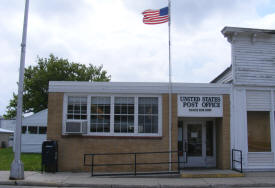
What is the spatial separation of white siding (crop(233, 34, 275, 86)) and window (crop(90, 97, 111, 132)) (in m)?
5.79

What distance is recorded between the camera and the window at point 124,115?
12.9 m

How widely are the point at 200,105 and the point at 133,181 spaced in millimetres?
4533

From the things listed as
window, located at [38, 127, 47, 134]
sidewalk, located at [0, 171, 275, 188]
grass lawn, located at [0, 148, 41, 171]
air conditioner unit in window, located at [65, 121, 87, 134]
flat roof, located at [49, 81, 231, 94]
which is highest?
flat roof, located at [49, 81, 231, 94]

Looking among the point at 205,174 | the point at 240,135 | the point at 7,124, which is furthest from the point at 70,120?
the point at 7,124

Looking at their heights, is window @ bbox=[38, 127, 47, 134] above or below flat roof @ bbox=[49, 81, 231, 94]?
below

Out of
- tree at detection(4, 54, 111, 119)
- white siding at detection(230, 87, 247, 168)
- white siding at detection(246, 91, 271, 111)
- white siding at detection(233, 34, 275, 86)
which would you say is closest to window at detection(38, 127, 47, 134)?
tree at detection(4, 54, 111, 119)

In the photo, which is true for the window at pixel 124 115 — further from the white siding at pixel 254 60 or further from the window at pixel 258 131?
the window at pixel 258 131

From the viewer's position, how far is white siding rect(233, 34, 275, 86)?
1318 centimetres

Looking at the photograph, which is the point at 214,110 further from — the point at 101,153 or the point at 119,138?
the point at 101,153

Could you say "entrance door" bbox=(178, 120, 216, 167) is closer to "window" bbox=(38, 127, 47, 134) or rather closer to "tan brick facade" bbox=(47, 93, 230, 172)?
"tan brick facade" bbox=(47, 93, 230, 172)

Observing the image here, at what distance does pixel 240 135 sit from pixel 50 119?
322 inches

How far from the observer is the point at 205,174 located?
11.6 m

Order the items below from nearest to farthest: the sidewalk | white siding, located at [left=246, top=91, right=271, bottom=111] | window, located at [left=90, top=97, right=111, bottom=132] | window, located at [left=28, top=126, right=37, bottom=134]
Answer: the sidewalk, window, located at [left=90, top=97, right=111, bottom=132], white siding, located at [left=246, top=91, right=271, bottom=111], window, located at [left=28, top=126, right=37, bottom=134]

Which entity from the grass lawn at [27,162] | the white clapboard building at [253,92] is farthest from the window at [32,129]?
the white clapboard building at [253,92]
